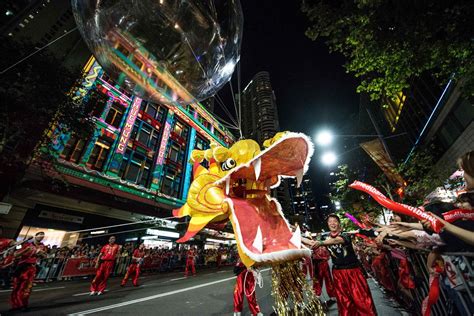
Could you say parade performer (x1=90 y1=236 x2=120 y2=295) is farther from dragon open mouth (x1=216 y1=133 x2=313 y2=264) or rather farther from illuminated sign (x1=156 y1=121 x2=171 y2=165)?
illuminated sign (x1=156 y1=121 x2=171 y2=165)

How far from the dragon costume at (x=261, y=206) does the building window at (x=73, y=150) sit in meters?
14.7

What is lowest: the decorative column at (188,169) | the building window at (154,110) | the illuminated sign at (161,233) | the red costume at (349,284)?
the red costume at (349,284)

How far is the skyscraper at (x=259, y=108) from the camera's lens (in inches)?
2208

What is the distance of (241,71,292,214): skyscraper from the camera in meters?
56.1

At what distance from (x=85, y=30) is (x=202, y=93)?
1.68m

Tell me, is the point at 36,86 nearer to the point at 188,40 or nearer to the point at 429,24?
the point at 188,40

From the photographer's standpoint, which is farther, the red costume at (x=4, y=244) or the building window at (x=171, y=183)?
the building window at (x=171, y=183)

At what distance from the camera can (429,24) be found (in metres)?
4.06

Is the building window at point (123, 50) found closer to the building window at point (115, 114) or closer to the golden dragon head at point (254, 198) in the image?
the golden dragon head at point (254, 198)

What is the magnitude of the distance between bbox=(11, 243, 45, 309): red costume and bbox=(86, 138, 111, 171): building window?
10015mm

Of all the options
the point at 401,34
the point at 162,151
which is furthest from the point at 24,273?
the point at 162,151

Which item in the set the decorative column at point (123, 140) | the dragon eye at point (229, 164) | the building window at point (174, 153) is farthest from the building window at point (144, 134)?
the dragon eye at point (229, 164)

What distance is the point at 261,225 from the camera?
2127 mm

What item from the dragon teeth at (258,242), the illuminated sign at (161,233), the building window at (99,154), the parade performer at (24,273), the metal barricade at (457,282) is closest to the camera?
the dragon teeth at (258,242)
